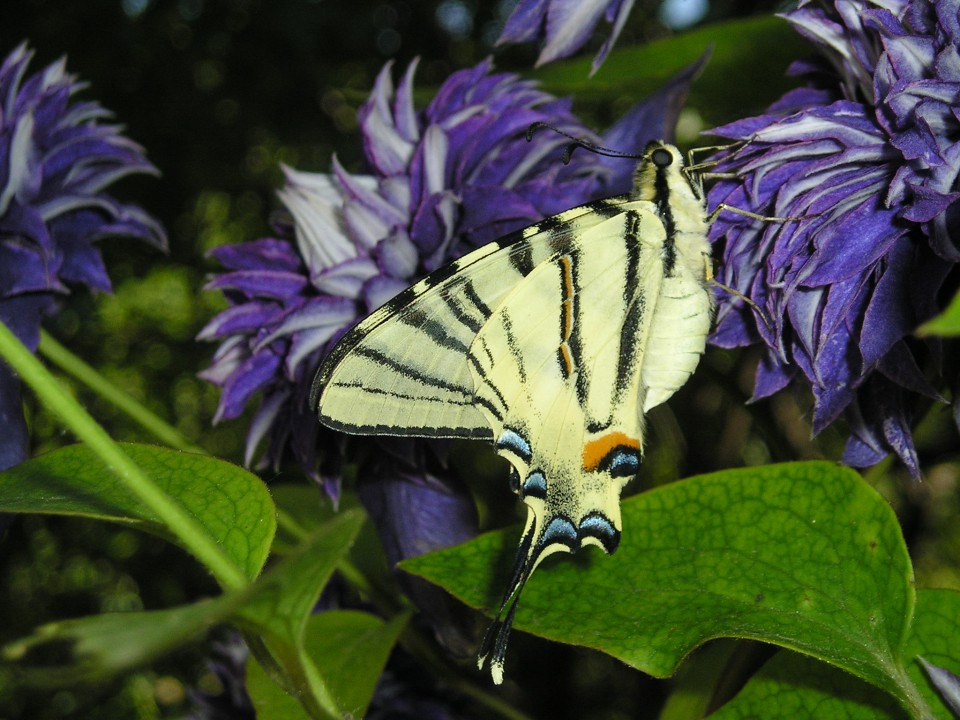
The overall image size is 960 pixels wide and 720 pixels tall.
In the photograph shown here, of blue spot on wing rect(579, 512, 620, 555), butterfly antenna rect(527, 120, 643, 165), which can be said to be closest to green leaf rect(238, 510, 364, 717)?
blue spot on wing rect(579, 512, 620, 555)

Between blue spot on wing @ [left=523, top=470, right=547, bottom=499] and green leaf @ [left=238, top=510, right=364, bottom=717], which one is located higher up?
green leaf @ [left=238, top=510, right=364, bottom=717]

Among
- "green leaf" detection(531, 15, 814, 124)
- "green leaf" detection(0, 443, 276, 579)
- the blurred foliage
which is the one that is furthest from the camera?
the blurred foliage

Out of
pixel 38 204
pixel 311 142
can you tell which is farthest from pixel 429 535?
pixel 311 142

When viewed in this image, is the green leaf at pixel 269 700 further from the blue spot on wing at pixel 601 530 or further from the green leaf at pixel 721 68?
the green leaf at pixel 721 68

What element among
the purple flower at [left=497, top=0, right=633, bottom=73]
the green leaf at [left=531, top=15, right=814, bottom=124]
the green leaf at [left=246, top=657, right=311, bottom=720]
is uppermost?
the purple flower at [left=497, top=0, right=633, bottom=73]

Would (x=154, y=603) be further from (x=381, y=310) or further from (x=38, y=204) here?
(x=381, y=310)

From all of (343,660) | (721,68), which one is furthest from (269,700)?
(721,68)

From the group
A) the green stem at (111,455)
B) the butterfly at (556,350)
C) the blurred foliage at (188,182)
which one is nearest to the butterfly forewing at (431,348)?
the butterfly at (556,350)

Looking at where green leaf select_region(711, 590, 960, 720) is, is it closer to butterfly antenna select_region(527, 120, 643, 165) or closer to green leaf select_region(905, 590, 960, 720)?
green leaf select_region(905, 590, 960, 720)

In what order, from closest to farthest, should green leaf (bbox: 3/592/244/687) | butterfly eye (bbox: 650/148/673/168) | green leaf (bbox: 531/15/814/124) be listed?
1. green leaf (bbox: 3/592/244/687)
2. butterfly eye (bbox: 650/148/673/168)
3. green leaf (bbox: 531/15/814/124)
